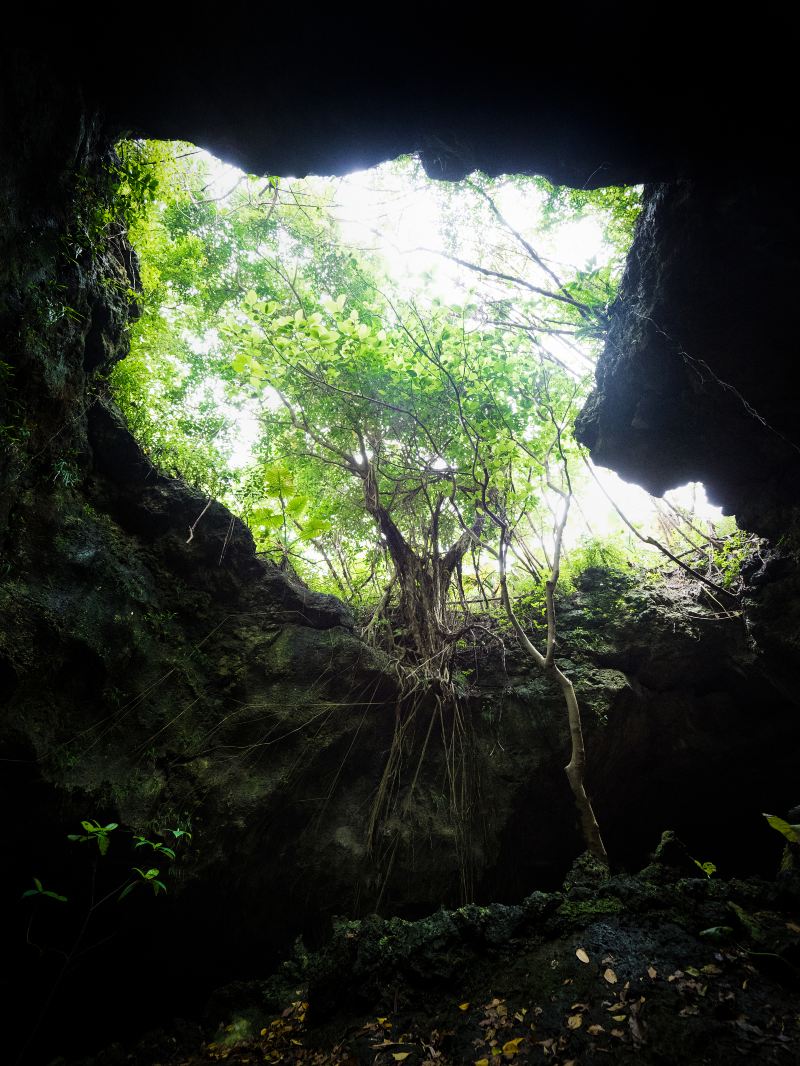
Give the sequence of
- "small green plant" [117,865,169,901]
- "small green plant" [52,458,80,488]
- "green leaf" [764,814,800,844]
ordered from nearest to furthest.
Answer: "small green plant" [117,865,169,901]
"green leaf" [764,814,800,844]
"small green plant" [52,458,80,488]

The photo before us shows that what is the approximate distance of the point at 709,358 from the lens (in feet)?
14.4

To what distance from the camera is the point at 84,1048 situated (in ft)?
11.3

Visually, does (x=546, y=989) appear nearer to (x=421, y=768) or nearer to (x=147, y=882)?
(x=421, y=768)

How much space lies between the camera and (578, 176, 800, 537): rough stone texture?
3.70 meters

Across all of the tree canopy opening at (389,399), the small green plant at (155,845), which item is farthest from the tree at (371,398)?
the small green plant at (155,845)

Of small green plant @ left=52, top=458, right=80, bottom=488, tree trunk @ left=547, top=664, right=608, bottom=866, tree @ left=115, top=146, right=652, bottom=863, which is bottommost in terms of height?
tree trunk @ left=547, top=664, right=608, bottom=866

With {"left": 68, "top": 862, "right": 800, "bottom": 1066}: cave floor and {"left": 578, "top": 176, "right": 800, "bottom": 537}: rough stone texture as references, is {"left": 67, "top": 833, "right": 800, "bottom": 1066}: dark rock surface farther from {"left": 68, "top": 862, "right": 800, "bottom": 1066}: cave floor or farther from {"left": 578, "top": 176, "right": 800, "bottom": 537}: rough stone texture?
{"left": 578, "top": 176, "right": 800, "bottom": 537}: rough stone texture

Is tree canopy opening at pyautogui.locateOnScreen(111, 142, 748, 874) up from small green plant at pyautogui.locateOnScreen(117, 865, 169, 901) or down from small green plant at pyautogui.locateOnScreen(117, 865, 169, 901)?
up

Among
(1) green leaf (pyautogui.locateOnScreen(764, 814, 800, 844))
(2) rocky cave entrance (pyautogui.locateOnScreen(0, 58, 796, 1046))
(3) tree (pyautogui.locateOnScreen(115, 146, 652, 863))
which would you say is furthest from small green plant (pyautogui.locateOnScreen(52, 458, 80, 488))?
(1) green leaf (pyautogui.locateOnScreen(764, 814, 800, 844))

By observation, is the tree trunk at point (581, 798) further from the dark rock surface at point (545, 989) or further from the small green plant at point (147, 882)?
the small green plant at point (147, 882)

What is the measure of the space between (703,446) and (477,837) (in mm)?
4993

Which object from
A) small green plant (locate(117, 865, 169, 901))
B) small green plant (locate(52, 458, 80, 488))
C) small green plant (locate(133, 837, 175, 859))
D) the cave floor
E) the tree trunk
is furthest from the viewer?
the tree trunk

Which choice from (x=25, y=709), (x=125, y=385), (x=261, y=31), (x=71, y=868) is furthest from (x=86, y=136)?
(x=71, y=868)

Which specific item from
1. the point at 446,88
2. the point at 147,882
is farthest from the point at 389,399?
the point at 147,882
